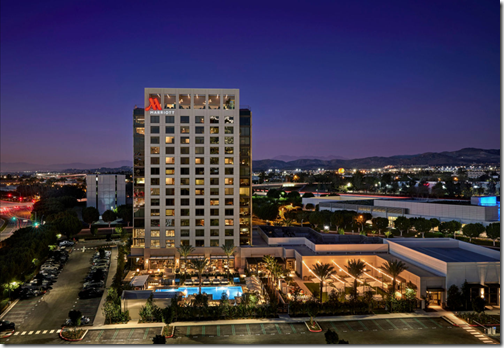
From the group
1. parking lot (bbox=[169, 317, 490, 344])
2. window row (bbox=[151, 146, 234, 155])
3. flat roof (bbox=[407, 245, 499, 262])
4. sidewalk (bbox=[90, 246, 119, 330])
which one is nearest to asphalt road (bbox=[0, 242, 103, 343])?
sidewalk (bbox=[90, 246, 119, 330])

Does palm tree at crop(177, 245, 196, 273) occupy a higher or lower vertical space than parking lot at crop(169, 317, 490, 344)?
higher

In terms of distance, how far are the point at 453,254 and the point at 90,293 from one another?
91.3 ft

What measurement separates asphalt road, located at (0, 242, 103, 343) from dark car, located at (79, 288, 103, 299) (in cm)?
45

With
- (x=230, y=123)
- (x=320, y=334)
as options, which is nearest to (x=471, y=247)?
(x=320, y=334)

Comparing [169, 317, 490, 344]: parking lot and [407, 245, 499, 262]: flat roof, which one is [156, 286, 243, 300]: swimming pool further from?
[407, 245, 499, 262]: flat roof

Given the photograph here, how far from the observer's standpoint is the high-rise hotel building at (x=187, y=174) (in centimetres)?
3509

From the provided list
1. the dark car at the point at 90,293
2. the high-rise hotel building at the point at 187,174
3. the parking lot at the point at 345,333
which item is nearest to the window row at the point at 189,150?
the high-rise hotel building at the point at 187,174

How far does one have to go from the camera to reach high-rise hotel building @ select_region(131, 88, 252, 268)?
35094mm

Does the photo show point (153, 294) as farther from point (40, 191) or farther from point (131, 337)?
point (40, 191)

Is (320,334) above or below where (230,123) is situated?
below

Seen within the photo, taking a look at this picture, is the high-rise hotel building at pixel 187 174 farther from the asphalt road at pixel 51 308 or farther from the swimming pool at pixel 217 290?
the swimming pool at pixel 217 290

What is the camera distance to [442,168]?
458 feet

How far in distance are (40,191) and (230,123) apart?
9908 centimetres

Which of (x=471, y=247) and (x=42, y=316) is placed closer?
(x=42, y=316)
